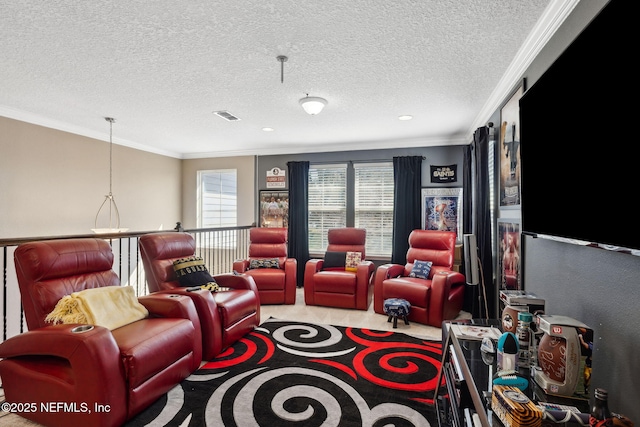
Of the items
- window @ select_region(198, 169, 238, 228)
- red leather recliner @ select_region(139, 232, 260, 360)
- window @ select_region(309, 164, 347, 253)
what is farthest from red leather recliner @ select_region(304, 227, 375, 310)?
window @ select_region(198, 169, 238, 228)

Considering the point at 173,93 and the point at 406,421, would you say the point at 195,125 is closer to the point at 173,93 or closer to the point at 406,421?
the point at 173,93

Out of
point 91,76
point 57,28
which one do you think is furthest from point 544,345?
point 91,76

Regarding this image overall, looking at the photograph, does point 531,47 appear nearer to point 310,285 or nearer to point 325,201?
point 310,285

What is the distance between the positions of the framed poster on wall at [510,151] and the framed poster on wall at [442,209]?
203cm

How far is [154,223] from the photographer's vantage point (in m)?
6.07

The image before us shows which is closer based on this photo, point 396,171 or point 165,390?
point 165,390

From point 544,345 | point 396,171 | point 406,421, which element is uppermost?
point 396,171

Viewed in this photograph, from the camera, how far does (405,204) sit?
204 inches

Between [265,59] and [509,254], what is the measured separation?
2.62 m

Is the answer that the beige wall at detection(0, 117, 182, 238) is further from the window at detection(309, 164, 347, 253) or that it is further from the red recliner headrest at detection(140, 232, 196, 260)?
the window at detection(309, 164, 347, 253)

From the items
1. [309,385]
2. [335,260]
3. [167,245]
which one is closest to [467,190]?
[335,260]

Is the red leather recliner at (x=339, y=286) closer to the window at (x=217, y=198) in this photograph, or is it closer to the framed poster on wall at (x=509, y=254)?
the framed poster on wall at (x=509, y=254)

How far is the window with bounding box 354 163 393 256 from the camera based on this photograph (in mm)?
5484

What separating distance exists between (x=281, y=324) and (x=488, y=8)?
3.37 meters
